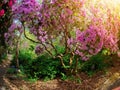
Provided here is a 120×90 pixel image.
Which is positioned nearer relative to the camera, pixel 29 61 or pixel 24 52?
pixel 29 61

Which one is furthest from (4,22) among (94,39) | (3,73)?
Result: (94,39)

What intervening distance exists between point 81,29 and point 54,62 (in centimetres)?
174

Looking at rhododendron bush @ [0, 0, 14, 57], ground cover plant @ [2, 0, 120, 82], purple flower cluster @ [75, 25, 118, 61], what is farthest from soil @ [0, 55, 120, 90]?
rhododendron bush @ [0, 0, 14, 57]

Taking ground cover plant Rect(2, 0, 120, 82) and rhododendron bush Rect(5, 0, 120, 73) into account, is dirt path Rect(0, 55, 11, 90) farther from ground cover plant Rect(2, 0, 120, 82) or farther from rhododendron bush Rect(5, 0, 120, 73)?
rhododendron bush Rect(5, 0, 120, 73)

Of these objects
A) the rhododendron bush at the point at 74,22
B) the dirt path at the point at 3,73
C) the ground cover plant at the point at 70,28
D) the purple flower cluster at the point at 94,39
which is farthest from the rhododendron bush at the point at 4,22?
the purple flower cluster at the point at 94,39

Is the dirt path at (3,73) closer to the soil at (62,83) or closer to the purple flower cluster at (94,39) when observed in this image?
the soil at (62,83)

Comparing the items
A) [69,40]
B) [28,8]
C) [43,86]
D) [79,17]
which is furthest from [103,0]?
[43,86]

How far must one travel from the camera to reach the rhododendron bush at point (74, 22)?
895cm

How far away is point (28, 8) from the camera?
9.52 meters

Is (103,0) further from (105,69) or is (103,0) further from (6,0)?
(6,0)

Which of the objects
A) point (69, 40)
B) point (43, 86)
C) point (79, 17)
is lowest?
point (43, 86)

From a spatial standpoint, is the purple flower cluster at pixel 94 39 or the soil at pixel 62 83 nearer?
the purple flower cluster at pixel 94 39

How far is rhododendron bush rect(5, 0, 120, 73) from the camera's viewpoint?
8949 mm

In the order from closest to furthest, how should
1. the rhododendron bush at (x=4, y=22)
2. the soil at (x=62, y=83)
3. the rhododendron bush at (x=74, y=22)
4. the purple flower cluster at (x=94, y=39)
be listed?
the purple flower cluster at (x=94, y=39) < the rhododendron bush at (x=74, y=22) < the soil at (x=62, y=83) < the rhododendron bush at (x=4, y=22)
